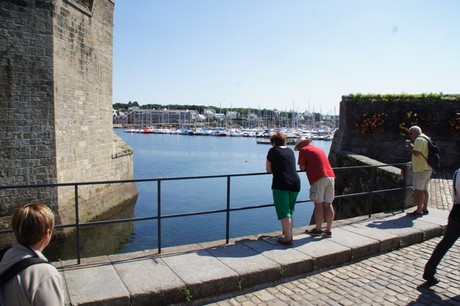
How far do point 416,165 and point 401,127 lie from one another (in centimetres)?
618

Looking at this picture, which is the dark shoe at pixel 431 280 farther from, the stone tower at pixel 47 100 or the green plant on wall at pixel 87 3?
the green plant on wall at pixel 87 3

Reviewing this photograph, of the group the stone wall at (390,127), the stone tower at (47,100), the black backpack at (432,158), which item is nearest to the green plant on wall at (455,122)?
the stone wall at (390,127)

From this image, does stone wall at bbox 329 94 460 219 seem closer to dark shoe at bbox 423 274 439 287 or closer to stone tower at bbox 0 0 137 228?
dark shoe at bbox 423 274 439 287

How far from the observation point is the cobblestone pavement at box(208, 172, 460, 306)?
3.82 m

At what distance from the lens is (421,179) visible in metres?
6.47

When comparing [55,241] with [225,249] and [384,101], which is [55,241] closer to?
[225,249]

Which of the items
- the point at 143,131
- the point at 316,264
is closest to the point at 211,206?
the point at 316,264

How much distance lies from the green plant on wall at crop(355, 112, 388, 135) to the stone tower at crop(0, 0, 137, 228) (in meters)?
9.45

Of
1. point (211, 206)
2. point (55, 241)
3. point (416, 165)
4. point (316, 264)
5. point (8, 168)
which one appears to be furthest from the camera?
point (211, 206)

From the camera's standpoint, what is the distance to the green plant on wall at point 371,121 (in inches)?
485

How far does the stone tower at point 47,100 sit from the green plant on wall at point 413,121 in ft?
34.7

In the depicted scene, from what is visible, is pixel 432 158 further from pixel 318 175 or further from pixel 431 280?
pixel 431 280

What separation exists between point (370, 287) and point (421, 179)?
3102 millimetres

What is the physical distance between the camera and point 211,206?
1680 centimetres
